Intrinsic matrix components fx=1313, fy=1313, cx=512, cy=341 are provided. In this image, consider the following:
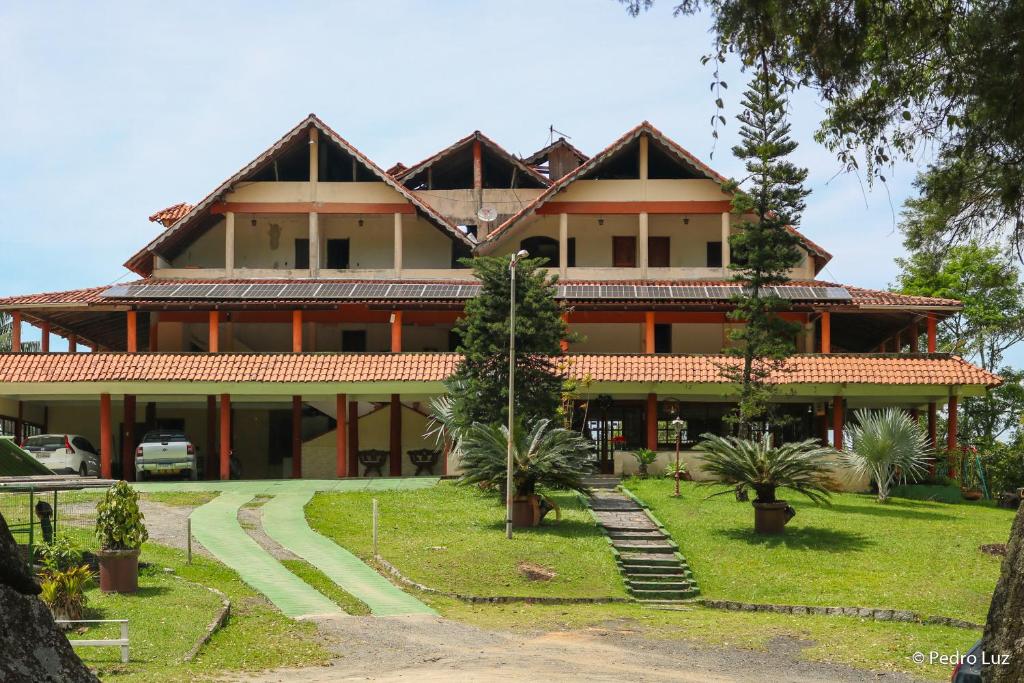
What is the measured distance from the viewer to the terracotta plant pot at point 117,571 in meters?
20.9

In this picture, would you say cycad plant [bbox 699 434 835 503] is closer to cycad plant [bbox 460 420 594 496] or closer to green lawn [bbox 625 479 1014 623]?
green lawn [bbox 625 479 1014 623]

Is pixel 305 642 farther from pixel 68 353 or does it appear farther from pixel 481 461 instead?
pixel 68 353

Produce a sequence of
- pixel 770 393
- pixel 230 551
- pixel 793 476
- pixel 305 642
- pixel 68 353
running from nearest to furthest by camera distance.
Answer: pixel 305 642, pixel 230 551, pixel 793 476, pixel 770 393, pixel 68 353

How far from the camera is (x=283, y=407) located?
4469 centimetres

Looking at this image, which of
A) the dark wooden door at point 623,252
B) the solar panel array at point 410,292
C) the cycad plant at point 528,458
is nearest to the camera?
the cycad plant at point 528,458

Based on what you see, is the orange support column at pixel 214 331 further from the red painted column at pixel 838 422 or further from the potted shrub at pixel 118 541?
the potted shrub at pixel 118 541

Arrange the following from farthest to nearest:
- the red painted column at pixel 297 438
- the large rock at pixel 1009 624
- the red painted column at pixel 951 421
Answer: the red painted column at pixel 297 438
the red painted column at pixel 951 421
the large rock at pixel 1009 624

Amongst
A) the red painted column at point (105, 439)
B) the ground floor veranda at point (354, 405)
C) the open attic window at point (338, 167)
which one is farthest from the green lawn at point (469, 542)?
the open attic window at point (338, 167)

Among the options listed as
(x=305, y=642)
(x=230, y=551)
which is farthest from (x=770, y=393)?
(x=305, y=642)

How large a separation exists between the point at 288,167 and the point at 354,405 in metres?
8.14

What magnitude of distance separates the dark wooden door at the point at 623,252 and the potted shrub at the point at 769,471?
16568 mm

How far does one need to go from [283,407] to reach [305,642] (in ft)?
86.6

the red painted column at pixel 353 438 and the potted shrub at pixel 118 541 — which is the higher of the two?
the red painted column at pixel 353 438

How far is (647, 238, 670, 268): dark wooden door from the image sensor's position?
1759 inches
